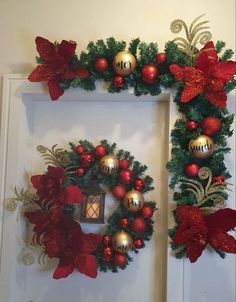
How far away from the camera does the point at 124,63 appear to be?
1.22 m

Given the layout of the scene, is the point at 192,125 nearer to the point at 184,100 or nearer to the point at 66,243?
the point at 184,100

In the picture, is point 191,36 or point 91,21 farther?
point 91,21

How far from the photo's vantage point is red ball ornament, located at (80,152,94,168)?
1.29 metres

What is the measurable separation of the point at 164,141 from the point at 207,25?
539 mm

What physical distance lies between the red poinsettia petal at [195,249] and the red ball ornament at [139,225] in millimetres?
200

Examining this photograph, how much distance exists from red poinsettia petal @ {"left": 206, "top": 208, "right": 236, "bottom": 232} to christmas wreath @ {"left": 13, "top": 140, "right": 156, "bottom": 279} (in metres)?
0.25

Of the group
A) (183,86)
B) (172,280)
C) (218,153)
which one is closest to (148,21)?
(183,86)

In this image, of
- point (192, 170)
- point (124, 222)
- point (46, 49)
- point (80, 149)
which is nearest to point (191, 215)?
point (192, 170)

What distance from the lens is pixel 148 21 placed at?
1.38m

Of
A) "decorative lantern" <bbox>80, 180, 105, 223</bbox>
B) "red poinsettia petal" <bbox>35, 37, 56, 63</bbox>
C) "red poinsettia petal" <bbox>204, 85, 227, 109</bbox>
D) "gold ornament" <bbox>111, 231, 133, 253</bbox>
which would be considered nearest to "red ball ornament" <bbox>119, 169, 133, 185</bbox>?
"decorative lantern" <bbox>80, 180, 105, 223</bbox>

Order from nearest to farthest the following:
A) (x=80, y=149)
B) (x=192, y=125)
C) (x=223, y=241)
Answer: (x=223, y=241) < (x=192, y=125) < (x=80, y=149)

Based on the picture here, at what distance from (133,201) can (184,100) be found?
445 millimetres

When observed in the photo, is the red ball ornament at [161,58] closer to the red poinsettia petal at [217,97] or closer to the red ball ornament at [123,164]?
the red poinsettia petal at [217,97]

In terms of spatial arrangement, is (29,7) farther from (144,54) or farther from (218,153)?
(218,153)
